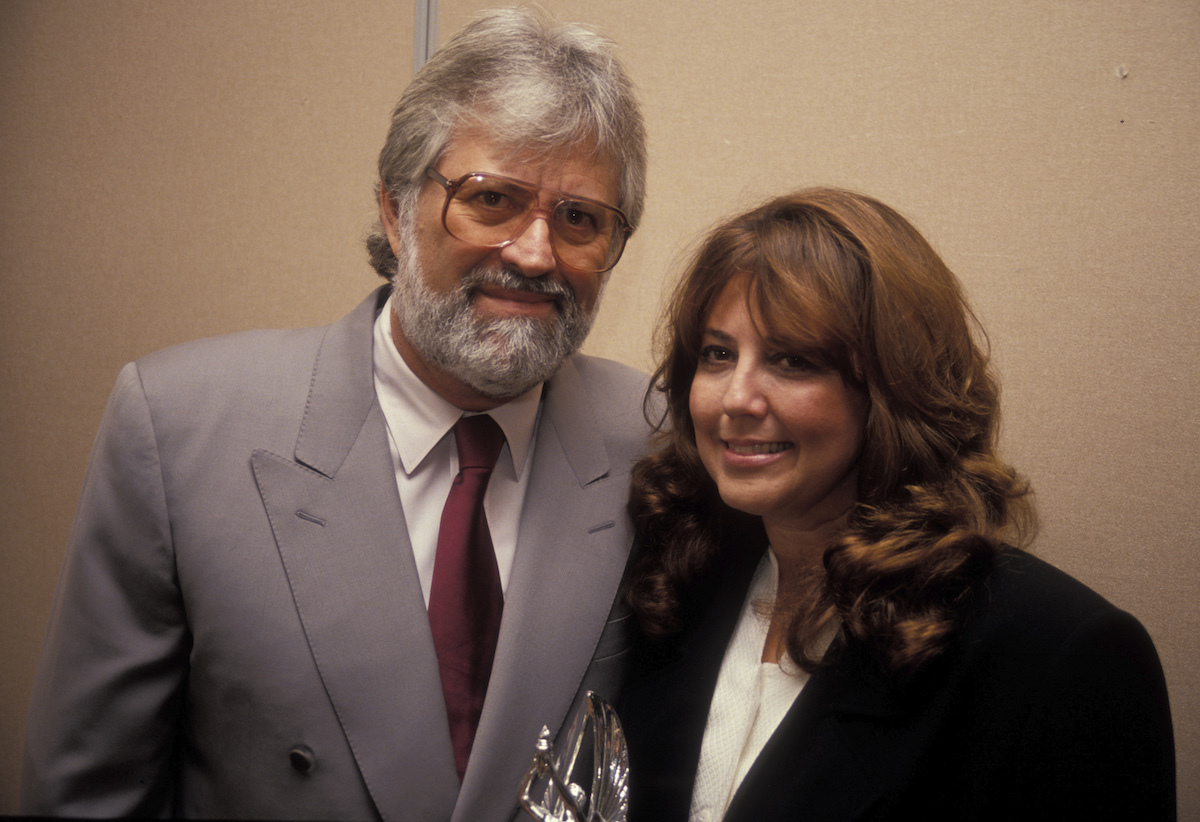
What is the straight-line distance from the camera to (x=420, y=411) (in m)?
1.24

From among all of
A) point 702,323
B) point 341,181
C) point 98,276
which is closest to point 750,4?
point 702,323

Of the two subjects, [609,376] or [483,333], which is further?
[609,376]

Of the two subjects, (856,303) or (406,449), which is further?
(406,449)

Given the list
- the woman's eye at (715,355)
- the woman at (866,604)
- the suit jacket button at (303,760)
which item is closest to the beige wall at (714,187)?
the woman at (866,604)

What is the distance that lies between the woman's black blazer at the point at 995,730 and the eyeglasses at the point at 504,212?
0.72 metres

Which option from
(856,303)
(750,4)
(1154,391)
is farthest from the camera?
(750,4)

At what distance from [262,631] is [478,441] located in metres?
0.41

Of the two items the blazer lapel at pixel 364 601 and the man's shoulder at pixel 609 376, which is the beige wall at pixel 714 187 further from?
the blazer lapel at pixel 364 601

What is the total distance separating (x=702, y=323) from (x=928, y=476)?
0.38m

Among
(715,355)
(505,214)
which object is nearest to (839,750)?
(715,355)

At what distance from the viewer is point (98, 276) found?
1.92 meters

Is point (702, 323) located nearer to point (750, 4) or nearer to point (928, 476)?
point (928, 476)

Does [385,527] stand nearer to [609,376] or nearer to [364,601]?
[364,601]

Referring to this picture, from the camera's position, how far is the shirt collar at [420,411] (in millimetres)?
1229
